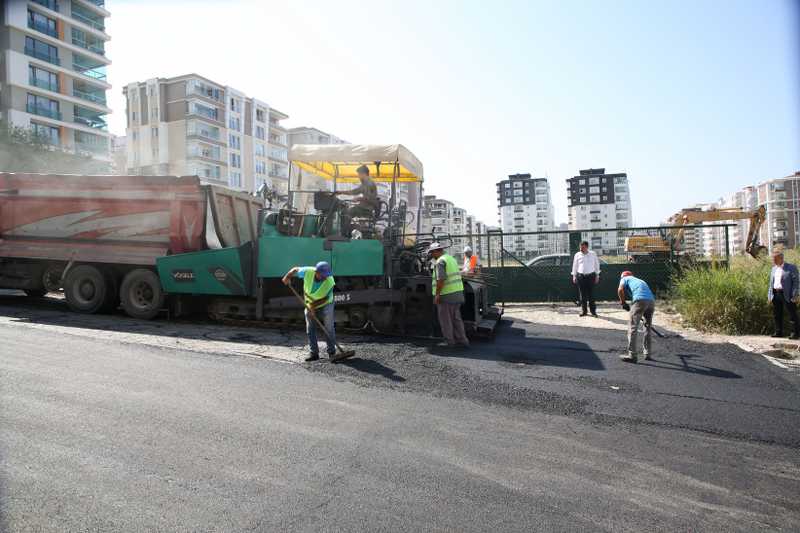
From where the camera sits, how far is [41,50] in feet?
135

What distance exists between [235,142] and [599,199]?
327 feet

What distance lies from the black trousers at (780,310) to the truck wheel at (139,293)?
10247 mm

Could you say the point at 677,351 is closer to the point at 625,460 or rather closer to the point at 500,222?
the point at 625,460

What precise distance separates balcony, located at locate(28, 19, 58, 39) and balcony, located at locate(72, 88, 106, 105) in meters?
4.49

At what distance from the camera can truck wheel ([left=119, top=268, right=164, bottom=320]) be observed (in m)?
9.07

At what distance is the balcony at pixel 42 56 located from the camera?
40062 mm

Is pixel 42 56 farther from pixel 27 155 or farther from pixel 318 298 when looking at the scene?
pixel 318 298

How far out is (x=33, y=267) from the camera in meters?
10.2

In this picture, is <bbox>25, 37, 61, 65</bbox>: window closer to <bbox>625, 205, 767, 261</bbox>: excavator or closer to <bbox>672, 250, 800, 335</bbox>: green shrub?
<bbox>625, 205, 767, 261</bbox>: excavator

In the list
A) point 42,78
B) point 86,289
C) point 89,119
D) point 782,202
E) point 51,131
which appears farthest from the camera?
point 782,202

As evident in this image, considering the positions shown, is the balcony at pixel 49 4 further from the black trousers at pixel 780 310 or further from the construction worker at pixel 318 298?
the black trousers at pixel 780 310

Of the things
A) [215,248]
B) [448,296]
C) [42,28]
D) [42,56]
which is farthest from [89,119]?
[448,296]

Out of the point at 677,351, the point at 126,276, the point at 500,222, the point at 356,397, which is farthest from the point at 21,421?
the point at 500,222

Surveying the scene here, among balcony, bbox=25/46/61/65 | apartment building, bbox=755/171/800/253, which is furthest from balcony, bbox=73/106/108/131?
apartment building, bbox=755/171/800/253
